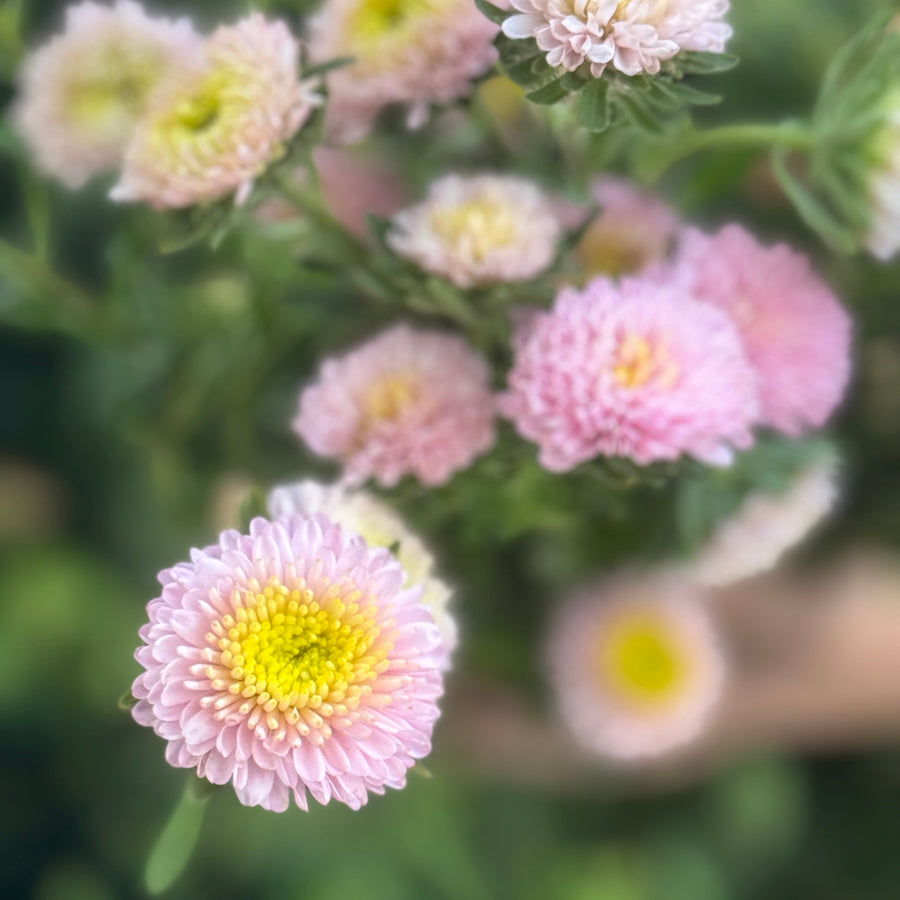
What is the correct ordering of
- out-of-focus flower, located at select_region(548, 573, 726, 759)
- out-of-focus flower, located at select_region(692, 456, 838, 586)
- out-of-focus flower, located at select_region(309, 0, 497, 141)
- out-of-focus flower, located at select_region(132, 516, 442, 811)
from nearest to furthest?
out-of-focus flower, located at select_region(132, 516, 442, 811) → out-of-focus flower, located at select_region(309, 0, 497, 141) → out-of-focus flower, located at select_region(692, 456, 838, 586) → out-of-focus flower, located at select_region(548, 573, 726, 759)

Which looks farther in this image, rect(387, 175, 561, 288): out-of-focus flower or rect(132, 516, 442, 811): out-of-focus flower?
rect(387, 175, 561, 288): out-of-focus flower

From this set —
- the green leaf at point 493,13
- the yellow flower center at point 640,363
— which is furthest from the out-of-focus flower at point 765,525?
the green leaf at point 493,13

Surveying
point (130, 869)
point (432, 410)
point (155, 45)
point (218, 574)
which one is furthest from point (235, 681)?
point (130, 869)

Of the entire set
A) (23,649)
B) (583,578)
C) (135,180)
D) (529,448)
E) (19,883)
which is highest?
(135,180)

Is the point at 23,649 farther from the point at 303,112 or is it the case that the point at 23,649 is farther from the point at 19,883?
the point at 303,112

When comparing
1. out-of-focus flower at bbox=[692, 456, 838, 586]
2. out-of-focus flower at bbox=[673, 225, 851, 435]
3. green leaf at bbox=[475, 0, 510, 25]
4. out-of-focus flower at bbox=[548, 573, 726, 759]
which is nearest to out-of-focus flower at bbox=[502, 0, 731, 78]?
green leaf at bbox=[475, 0, 510, 25]

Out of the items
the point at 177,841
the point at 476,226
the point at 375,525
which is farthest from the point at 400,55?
the point at 177,841

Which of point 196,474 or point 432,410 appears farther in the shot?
point 196,474

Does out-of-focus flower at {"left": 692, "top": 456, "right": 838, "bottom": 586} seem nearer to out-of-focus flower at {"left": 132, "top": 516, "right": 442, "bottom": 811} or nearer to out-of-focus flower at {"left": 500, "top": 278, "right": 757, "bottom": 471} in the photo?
out-of-focus flower at {"left": 500, "top": 278, "right": 757, "bottom": 471}
